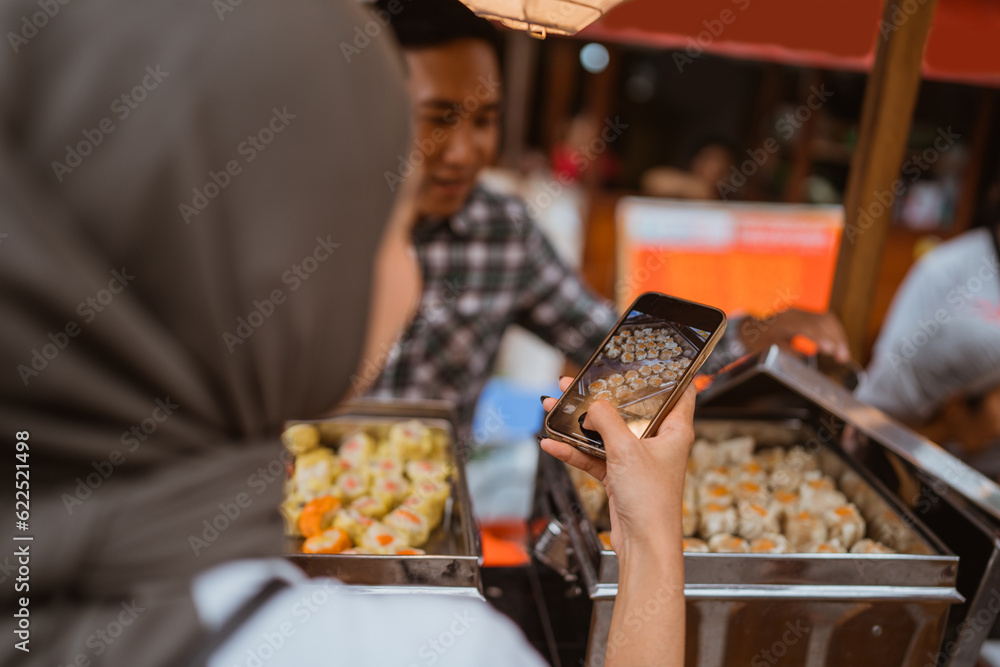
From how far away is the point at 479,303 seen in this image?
2199 mm

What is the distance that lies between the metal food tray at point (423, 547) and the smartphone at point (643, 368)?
29 centimetres

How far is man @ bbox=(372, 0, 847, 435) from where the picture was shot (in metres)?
1.77

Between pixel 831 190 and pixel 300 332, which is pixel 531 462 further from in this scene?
pixel 831 190

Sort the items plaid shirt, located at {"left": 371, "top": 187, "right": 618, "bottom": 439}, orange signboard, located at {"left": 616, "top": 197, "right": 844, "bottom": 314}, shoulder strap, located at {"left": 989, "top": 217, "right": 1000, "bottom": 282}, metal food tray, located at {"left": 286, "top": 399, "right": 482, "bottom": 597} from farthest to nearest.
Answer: orange signboard, located at {"left": 616, "top": 197, "right": 844, "bottom": 314} → shoulder strap, located at {"left": 989, "top": 217, "right": 1000, "bottom": 282} → plaid shirt, located at {"left": 371, "top": 187, "right": 618, "bottom": 439} → metal food tray, located at {"left": 286, "top": 399, "right": 482, "bottom": 597}

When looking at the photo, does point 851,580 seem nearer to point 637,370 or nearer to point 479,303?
point 637,370

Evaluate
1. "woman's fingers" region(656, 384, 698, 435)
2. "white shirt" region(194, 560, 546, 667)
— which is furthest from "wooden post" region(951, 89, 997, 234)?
"white shirt" region(194, 560, 546, 667)

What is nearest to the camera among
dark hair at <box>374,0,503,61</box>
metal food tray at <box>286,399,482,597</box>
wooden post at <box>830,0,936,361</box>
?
metal food tray at <box>286,399,482,597</box>

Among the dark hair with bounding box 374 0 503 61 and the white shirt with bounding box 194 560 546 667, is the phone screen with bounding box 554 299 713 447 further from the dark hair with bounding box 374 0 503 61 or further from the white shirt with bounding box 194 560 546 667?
the dark hair with bounding box 374 0 503 61

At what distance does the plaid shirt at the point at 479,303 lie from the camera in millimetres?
2143

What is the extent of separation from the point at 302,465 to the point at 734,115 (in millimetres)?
5841

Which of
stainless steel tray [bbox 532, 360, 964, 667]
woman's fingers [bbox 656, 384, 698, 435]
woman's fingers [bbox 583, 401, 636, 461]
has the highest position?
woman's fingers [bbox 583, 401, 636, 461]

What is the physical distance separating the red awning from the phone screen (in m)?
1.62

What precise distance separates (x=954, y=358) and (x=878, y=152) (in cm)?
124

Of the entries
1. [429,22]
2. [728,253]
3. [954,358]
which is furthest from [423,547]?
[728,253]
